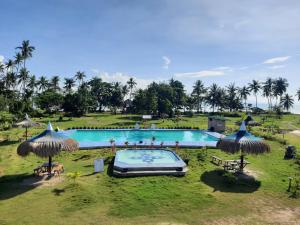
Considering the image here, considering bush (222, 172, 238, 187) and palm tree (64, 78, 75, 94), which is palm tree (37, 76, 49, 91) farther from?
bush (222, 172, 238, 187)

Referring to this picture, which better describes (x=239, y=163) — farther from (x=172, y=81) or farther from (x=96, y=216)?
(x=172, y=81)

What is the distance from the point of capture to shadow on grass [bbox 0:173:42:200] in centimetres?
1558

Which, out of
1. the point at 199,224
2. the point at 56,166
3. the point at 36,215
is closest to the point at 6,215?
the point at 36,215

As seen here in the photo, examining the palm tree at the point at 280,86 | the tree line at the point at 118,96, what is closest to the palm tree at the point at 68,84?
the tree line at the point at 118,96

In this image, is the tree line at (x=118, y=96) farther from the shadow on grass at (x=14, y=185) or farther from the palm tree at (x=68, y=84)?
the shadow on grass at (x=14, y=185)

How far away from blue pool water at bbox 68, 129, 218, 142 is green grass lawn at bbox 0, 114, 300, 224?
17104mm

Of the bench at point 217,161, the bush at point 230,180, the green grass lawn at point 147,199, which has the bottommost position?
the green grass lawn at point 147,199

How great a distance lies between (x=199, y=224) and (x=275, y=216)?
4.16m

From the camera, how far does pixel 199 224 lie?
41.1 ft

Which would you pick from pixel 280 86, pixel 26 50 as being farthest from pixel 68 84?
pixel 280 86

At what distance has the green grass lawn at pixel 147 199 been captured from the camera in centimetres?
1302

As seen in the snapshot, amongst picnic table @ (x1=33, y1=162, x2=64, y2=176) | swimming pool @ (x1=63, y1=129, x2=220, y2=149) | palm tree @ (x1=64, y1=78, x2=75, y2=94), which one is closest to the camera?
picnic table @ (x1=33, y1=162, x2=64, y2=176)

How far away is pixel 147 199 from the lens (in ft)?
49.7

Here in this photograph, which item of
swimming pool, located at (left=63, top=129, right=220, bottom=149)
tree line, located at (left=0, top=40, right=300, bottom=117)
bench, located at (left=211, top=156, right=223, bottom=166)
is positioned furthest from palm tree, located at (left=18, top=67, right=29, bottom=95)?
bench, located at (left=211, top=156, right=223, bottom=166)
